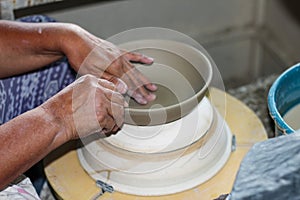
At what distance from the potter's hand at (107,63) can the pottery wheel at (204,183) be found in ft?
0.82

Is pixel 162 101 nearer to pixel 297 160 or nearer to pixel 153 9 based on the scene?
pixel 297 160

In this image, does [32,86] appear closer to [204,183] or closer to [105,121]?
[105,121]

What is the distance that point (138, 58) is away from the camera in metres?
1.41

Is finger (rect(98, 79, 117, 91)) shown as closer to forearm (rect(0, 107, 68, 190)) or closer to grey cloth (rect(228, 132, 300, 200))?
forearm (rect(0, 107, 68, 190))

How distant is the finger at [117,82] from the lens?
1284 mm

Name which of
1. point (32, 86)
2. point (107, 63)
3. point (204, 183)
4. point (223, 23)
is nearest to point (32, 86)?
point (32, 86)

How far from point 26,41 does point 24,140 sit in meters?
0.43

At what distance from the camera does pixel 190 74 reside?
1418 millimetres

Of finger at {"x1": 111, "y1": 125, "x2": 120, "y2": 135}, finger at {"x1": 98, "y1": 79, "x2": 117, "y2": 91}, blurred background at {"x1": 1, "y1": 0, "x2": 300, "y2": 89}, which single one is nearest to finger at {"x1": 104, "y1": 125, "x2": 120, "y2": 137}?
finger at {"x1": 111, "y1": 125, "x2": 120, "y2": 135}

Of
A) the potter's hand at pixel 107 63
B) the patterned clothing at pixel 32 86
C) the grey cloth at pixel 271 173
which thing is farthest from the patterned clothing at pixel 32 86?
the grey cloth at pixel 271 173

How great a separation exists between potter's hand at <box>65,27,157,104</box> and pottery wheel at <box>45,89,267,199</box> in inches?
9.8

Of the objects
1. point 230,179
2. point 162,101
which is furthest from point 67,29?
point 230,179

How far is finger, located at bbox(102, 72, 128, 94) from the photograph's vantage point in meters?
1.28

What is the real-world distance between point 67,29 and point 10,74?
0.22 m
